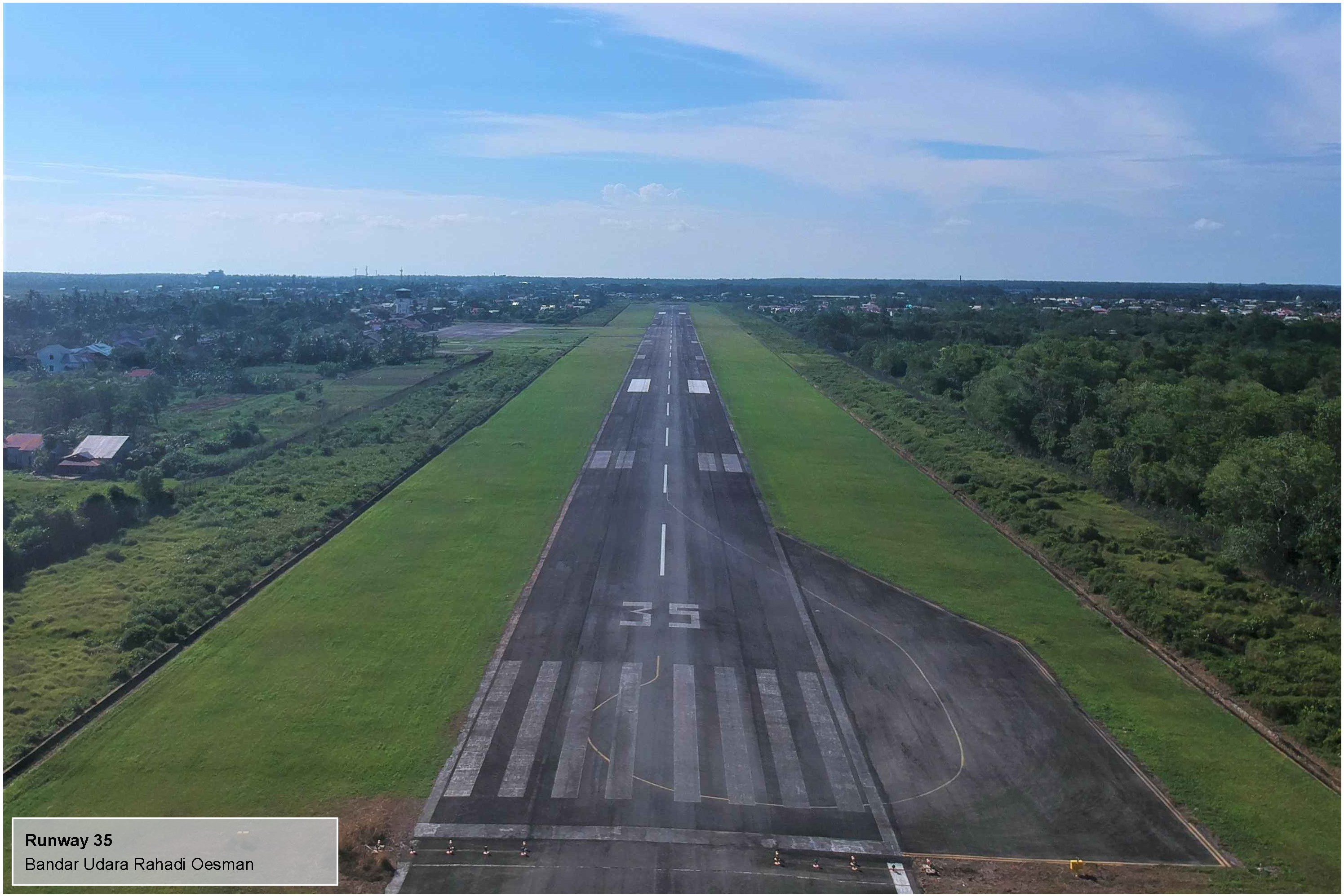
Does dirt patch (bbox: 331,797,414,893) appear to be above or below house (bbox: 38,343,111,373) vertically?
below

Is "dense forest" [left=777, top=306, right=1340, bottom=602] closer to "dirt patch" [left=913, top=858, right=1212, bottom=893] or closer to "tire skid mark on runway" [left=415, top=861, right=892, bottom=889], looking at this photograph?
"dirt patch" [left=913, top=858, right=1212, bottom=893]

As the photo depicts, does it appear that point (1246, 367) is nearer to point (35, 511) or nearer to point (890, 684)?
point (890, 684)

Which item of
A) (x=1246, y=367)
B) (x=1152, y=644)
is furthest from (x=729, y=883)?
(x=1246, y=367)

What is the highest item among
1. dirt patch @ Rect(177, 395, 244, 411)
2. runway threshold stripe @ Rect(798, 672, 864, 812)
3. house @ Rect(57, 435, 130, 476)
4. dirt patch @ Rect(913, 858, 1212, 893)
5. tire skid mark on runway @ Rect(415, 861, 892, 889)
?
dirt patch @ Rect(177, 395, 244, 411)

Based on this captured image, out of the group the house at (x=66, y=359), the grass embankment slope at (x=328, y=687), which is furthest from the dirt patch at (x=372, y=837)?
the house at (x=66, y=359)

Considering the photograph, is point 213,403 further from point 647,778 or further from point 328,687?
point 647,778

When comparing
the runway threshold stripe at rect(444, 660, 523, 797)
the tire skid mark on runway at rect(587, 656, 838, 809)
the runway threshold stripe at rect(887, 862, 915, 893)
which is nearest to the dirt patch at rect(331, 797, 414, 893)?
the runway threshold stripe at rect(444, 660, 523, 797)

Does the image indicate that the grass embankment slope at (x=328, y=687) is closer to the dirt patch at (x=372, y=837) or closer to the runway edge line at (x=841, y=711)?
the dirt patch at (x=372, y=837)
